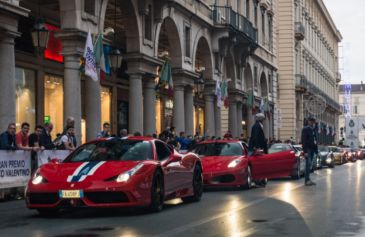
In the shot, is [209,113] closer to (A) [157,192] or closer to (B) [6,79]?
(B) [6,79]

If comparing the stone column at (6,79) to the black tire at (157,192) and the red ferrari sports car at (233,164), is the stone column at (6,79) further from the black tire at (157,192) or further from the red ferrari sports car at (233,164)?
the black tire at (157,192)

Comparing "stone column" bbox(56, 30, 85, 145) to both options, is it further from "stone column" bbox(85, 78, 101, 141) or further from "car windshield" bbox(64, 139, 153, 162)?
"car windshield" bbox(64, 139, 153, 162)

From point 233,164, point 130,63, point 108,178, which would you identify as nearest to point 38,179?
point 108,178

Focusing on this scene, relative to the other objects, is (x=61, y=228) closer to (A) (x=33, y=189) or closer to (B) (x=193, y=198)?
(A) (x=33, y=189)

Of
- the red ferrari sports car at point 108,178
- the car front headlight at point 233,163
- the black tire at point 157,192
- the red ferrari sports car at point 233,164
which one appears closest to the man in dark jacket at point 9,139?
the red ferrari sports car at point 108,178

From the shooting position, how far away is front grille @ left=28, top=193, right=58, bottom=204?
11.2 m

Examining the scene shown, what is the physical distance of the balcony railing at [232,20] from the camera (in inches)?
1410

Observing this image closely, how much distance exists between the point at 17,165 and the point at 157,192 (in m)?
4.65

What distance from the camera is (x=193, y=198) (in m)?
14.3

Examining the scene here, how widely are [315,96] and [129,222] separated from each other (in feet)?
218

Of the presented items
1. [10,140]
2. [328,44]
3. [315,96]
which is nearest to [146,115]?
[10,140]

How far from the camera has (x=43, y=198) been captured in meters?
11.3

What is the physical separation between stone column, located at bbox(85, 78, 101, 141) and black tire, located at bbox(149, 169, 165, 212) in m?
10.2

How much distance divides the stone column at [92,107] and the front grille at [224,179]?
234 inches
